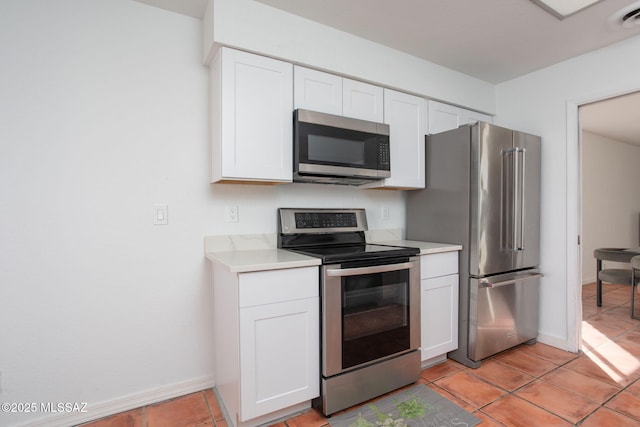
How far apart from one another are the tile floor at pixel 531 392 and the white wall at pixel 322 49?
7.04 ft

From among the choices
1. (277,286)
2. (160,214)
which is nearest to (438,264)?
(277,286)

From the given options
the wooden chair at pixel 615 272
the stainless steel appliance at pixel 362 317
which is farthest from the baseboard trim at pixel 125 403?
the wooden chair at pixel 615 272

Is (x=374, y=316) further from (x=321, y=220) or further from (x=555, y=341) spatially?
(x=555, y=341)

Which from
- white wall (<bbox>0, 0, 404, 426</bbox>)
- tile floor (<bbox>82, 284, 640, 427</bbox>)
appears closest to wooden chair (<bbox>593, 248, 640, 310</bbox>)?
tile floor (<bbox>82, 284, 640, 427</bbox>)

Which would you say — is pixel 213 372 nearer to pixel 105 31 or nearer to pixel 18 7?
pixel 105 31

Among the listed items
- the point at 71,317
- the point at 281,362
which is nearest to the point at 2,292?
the point at 71,317

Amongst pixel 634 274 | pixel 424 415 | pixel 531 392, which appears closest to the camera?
pixel 424 415

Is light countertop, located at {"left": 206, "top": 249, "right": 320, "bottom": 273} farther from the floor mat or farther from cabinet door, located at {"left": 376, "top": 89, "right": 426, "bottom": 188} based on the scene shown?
cabinet door, located at {"left": 376, "top": 89, "right": 426, "bottom": 188}

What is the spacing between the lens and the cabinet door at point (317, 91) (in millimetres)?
2150

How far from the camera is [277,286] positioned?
173 cm

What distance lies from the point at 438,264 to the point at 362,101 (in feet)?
4.31

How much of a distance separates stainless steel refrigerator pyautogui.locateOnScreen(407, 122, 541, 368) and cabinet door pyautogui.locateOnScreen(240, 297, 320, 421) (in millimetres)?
1297

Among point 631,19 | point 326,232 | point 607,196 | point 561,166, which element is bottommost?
point 326,232

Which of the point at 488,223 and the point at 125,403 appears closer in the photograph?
the point at 125,403
